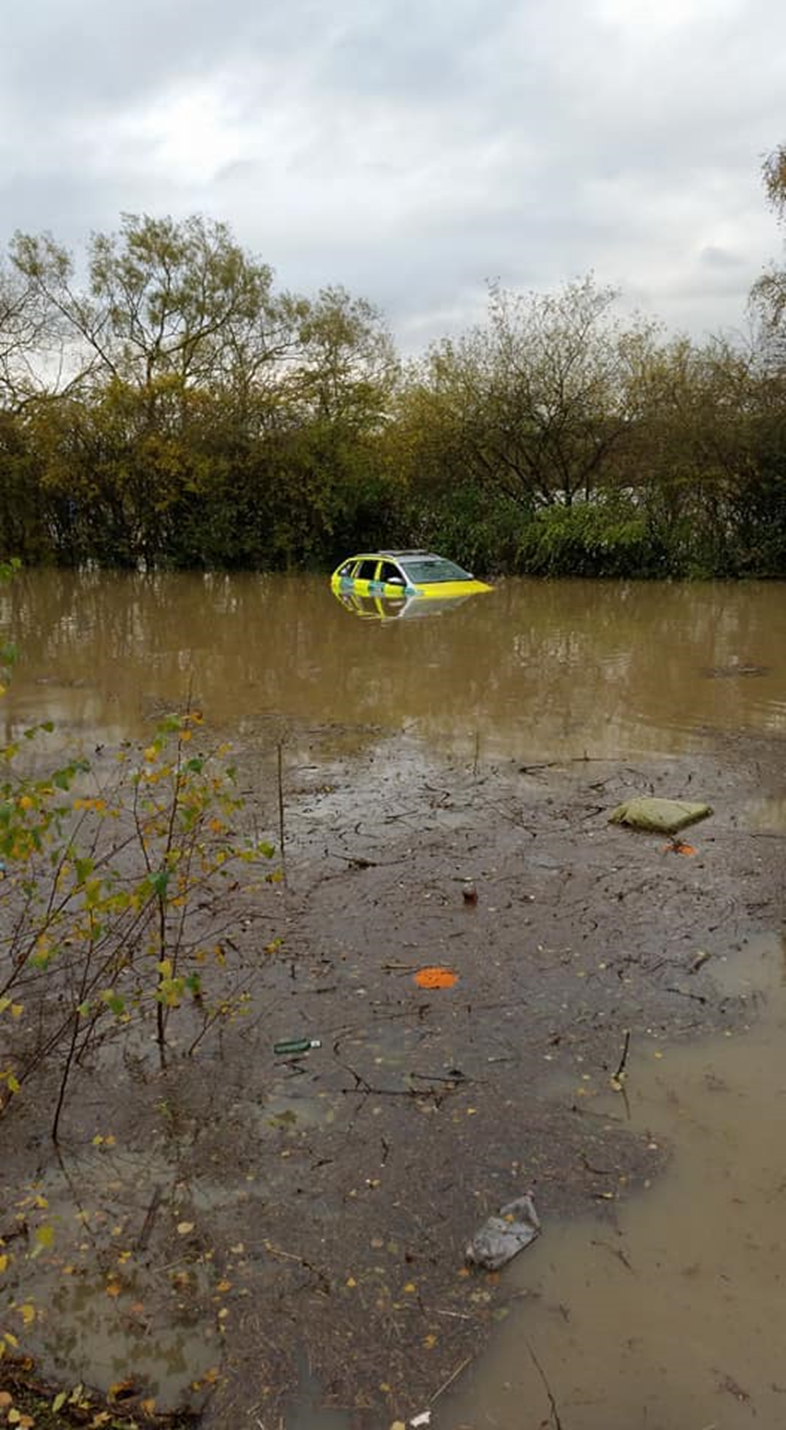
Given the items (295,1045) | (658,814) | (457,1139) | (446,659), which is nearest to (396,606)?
(446,659)

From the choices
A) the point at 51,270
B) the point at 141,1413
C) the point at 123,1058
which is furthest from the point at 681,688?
the point at 51,270

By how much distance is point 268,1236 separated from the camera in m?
3.51

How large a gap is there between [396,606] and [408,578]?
72cm

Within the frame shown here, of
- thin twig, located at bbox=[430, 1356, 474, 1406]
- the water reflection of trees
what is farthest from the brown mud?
the water reflection of trees

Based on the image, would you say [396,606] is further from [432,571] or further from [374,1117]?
[374,1117]

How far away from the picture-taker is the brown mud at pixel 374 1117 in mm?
3107

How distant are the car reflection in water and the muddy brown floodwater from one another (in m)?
10.2

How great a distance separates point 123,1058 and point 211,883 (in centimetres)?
210

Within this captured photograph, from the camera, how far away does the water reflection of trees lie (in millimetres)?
11555

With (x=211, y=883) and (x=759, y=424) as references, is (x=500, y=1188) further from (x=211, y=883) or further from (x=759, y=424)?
(x=759, y=424)

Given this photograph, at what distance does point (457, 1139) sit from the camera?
13.2 ft

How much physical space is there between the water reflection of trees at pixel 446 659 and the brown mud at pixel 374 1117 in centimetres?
359

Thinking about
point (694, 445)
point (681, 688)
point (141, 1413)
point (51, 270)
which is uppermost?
point (51, 270)

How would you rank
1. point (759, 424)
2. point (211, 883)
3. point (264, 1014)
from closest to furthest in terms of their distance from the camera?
point (264, 1014)
point (211, 883)
point (759, 424)
